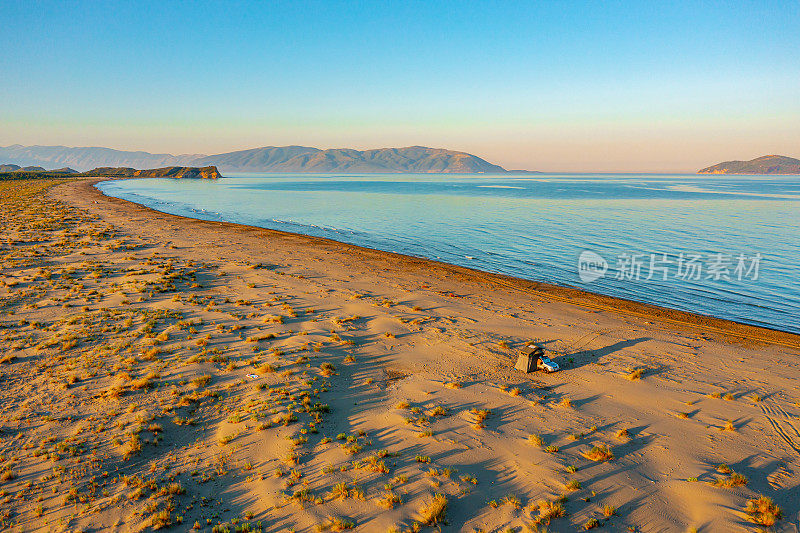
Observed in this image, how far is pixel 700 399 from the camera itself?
13.9 metres

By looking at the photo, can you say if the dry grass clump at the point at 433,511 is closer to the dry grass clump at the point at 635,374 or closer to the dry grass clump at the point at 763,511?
the dry grass clump at the point at 763,511

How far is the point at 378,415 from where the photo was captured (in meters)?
12.4

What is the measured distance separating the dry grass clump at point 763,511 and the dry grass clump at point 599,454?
282cm

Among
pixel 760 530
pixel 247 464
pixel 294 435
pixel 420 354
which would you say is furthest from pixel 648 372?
pixel 247 464

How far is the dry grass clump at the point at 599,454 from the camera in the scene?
1053 centimetres

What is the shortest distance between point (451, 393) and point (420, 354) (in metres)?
3.30

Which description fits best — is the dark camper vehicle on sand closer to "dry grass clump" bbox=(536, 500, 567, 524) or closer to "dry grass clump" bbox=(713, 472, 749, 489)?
"dry grass clump" bbox=(713, 472, 749, 489)

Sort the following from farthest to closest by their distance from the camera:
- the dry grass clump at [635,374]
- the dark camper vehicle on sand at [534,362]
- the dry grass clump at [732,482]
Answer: the dark camper vehicle on sand at [534,362] < the dry grass clump at [635,374] < the dry grass clump at [732,482]

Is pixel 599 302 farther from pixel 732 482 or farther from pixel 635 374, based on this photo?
pixel 732 482

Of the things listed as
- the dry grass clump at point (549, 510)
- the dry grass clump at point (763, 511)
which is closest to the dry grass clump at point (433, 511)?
the dry grass clump at point (549, 510)

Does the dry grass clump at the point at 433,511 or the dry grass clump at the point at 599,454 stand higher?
the dry grass clump at the point at 433,511

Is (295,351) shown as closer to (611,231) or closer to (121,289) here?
(121,289)

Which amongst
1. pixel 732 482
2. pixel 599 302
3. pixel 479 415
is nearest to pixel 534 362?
pixel 479 415

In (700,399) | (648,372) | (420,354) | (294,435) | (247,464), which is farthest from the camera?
(420,354)
